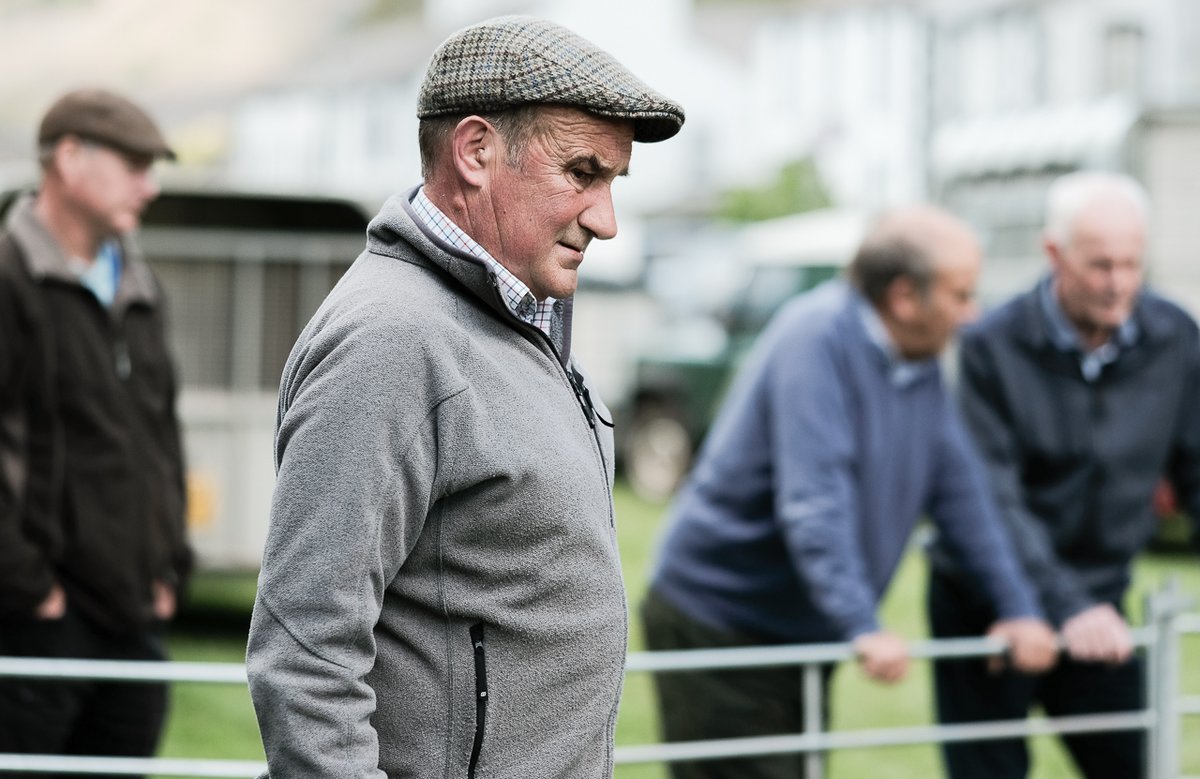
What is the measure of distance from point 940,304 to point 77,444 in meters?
2.22

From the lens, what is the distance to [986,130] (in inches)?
640

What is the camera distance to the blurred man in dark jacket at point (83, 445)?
4.14m

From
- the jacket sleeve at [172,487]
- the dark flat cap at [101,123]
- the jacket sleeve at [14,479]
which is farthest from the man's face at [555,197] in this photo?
the jacket sleeve at [172,487]

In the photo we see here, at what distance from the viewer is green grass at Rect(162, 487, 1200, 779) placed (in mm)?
7129

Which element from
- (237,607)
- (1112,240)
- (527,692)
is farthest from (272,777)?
(237,607)

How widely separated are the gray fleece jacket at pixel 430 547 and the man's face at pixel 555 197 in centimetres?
7

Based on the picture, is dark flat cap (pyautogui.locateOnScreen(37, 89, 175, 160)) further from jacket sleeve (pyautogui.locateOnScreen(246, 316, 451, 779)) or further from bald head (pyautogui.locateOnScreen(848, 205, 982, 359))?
jacket sleeve (pyautogui.locateOnScreen(246, 316, 451, 779))

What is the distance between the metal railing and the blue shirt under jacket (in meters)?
0.15

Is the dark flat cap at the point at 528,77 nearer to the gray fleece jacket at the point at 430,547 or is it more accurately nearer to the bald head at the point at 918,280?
the gray fleece jacket at the point at 430,547

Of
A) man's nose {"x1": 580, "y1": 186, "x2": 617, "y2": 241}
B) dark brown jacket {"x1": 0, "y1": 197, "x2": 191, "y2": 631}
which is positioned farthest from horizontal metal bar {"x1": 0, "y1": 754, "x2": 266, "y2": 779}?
man's nose {"x1": 580, "y1": 186, "x2": 617, "y2": 241}

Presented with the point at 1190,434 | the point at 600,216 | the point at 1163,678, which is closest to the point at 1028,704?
the point at 1163,678

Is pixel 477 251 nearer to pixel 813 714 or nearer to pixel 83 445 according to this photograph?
pixel 83 445

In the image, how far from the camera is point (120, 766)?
4.14 m

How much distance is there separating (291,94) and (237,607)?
203ft
